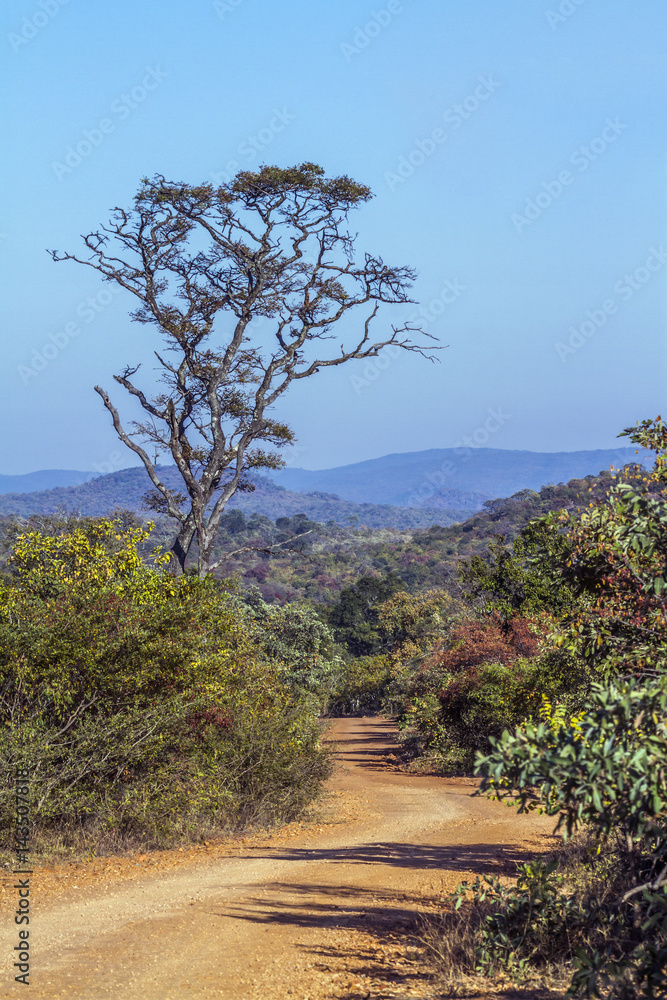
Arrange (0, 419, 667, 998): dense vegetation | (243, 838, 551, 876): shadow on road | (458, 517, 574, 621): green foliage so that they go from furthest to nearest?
1. (458, 517, 574, 621): green foliage
2. (243, 838, 551, 876): shadow on road
3. (0, 419, 667, 998): dense vegetation

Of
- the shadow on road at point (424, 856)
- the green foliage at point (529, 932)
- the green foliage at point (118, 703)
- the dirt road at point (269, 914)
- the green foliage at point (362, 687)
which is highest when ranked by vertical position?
the green foliage at point (118, 703)

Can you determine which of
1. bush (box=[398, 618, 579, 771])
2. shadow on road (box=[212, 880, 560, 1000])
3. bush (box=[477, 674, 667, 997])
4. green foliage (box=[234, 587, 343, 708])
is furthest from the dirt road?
green foliage (box=[234, 587, 343, 708])

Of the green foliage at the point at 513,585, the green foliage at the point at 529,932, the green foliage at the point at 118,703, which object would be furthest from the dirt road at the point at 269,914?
the green foliage at the point at 513,585

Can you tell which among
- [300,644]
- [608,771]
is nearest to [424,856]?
[608,771]

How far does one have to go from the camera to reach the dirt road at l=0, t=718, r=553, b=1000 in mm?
5742

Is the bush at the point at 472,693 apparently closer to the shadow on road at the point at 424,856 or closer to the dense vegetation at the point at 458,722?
the dense vegetation at the point at 458,722

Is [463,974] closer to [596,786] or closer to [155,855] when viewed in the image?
[596,786]

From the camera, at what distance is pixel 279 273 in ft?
56.4

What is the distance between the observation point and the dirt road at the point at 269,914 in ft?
18.8

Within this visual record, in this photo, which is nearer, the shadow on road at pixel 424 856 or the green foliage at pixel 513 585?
the shadow on road at pixel 424 856

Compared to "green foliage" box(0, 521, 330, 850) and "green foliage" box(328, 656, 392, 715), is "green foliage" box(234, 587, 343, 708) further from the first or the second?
"green foliage" box(0, 521, 330, 850)

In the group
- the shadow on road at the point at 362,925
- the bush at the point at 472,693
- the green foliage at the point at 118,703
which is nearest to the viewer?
the shadow on road at the point at 362,925

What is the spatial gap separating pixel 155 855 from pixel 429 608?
32.5m

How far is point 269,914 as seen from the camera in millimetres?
7273
